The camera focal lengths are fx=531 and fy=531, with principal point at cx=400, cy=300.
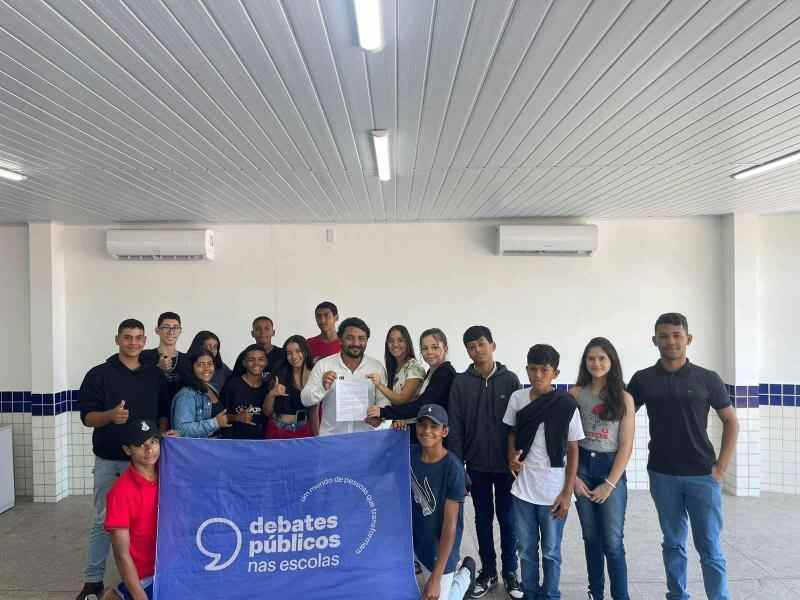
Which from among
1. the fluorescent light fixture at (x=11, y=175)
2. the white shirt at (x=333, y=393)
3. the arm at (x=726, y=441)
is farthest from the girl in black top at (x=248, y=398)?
the arm at (x=726, y=441)

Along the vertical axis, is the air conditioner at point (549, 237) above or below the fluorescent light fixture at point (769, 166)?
below

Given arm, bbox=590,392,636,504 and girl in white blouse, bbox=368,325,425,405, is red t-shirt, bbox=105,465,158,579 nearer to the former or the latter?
girl in white blouse, bbox=368,325,425,405

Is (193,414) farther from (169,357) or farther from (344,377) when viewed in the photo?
(344,377)

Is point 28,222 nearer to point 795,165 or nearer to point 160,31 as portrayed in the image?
point 160,31

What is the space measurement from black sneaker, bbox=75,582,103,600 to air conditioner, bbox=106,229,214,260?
2.91 m

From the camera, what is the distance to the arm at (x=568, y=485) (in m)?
2.71

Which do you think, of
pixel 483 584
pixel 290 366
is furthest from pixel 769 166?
pixel 290 366

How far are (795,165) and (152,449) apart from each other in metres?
4.11

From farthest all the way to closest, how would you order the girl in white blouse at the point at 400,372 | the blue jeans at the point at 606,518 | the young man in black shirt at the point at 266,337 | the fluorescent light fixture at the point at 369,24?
the young man in black shirt at the point at 266,337 < the girl in white blouse at the point at 400,372 < the blue jeans at the point at 606,518 < the fluorescent light fixture at the point at 369,24

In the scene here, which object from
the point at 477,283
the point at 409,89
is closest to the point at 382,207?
the point at 477,283

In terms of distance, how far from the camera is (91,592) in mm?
3102

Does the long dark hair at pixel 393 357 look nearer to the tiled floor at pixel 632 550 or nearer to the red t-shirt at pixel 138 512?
the tiled floor at pixel 632 550

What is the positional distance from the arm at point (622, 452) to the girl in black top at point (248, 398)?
1.94 metres

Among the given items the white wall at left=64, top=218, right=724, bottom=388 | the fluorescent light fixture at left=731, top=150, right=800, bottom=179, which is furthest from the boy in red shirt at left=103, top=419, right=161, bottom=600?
the fluorescent light fixture at left=731, top=150, right=800, bottom=179
